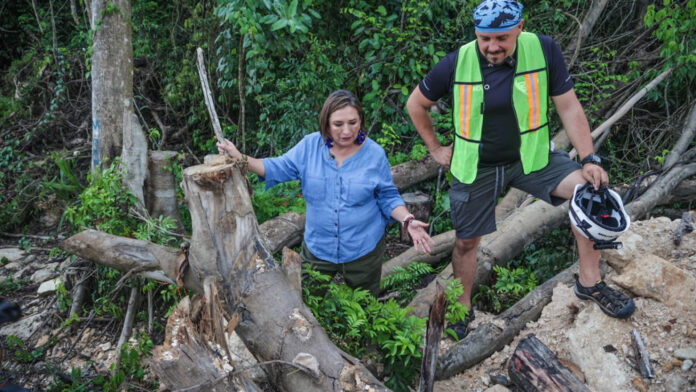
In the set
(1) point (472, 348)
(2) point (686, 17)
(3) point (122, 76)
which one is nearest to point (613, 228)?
(1) point (472, 348)

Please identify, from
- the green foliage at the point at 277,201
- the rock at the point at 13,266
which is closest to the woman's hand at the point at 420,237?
the green foliage at the point at 277,201

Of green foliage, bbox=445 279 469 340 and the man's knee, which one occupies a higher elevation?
the man's knee

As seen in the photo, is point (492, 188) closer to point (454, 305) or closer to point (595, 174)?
point (595, 174)

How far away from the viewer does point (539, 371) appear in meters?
2.92

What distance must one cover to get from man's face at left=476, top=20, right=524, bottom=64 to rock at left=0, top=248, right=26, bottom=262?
18.1 ft

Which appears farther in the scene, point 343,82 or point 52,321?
point 343,82

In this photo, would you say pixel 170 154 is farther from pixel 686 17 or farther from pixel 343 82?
pixel 686 17

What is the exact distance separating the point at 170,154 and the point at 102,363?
1.93 metres

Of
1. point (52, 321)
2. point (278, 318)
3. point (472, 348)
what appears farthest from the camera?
point (52, 321)

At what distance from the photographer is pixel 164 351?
211 cm

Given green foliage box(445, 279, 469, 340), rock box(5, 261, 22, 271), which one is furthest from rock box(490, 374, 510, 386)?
rock box(5, 261, 22, 271)

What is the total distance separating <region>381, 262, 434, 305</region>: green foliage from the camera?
165 inches

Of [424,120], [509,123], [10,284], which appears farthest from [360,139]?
[10,284]

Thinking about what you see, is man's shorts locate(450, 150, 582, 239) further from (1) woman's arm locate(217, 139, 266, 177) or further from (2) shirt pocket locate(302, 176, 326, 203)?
(1) woman's arm locate(217, 139, 266, 177)
